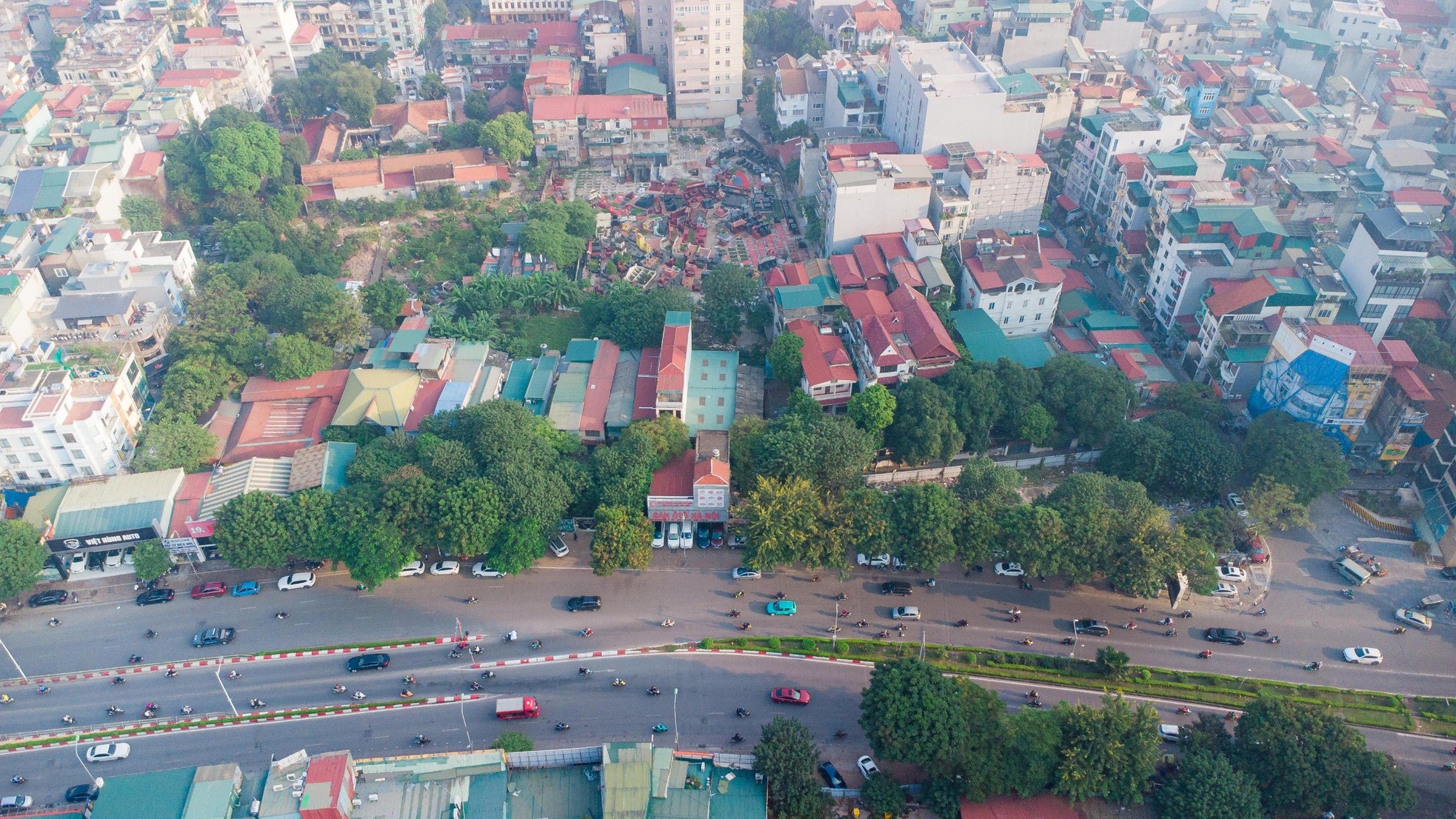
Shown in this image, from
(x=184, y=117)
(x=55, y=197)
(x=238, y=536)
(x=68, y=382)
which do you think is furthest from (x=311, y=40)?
(x=238, y=536)

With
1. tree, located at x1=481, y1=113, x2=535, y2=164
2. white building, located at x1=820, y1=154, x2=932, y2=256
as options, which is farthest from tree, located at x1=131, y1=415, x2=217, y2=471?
white building, located at x1=820, y1=154, x2=932, y2=256

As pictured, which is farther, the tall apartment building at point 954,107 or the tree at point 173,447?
the tall apartment building at point 954,107

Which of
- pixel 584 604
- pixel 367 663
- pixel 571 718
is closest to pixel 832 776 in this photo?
pixel 571 718

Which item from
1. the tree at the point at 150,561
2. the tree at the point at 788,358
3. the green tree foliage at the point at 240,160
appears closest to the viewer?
the tree at the point at 150,561

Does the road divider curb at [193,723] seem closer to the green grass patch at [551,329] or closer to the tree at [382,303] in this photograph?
the green grass patch at [551,329]

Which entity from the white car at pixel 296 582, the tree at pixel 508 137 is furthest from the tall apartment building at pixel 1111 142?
the white car at pixel 296 582
